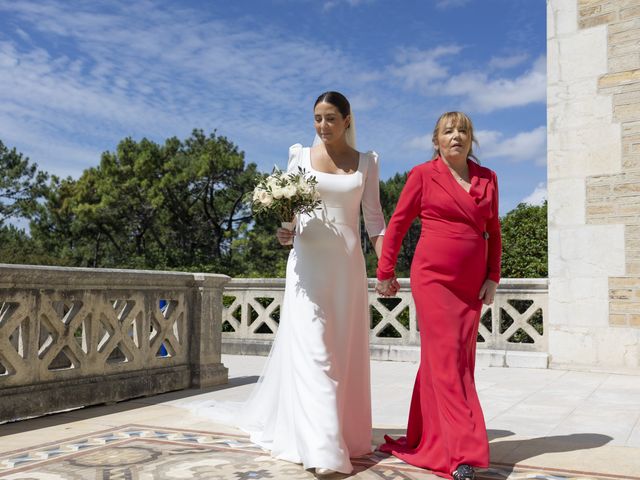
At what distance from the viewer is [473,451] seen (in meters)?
3.51

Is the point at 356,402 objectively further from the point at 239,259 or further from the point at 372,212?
the point at 239,259

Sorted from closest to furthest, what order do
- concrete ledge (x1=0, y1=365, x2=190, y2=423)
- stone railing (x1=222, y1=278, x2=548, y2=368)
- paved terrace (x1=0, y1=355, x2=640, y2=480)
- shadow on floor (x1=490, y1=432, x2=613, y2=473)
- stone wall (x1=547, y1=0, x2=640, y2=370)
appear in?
paved terrace (x1=0, y1=355, x2=640, y2=480)
shadow on floor (x1=490, y1=432, x2=613, y2=473)
concrete ledge (x1=0, y1=365, x2=190, y2=423)
stone wall (x1=547, y1=0, x2=640, y2=370)
stone railing (x1=222, y1=278, x2=548, y2=368)

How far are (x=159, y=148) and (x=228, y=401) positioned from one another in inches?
1299

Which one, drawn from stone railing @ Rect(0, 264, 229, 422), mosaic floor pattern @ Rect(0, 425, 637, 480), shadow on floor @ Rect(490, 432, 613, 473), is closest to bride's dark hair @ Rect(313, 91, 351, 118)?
mosaic floor pattern @ Rect(0, 425, 637, 480)

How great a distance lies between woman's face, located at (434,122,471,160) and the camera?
384 centimetres

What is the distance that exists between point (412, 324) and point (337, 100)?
6106 millimetres

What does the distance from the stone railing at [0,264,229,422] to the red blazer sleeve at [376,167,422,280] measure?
8.95 feet

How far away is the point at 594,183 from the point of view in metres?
8.24

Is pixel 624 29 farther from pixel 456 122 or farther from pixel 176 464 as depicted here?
pixel 176 464

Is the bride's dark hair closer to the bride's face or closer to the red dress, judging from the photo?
the bride's face

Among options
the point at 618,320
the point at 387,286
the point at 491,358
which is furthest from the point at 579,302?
the point at 387,286

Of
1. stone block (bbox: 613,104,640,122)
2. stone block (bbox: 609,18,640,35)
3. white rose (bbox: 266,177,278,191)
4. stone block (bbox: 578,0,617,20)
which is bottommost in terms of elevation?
white rose (bbox: 266,177,278,191)

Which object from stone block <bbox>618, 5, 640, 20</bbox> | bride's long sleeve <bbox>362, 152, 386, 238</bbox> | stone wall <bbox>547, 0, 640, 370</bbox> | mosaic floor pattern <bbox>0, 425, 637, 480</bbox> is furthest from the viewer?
stone block <bbox>618, 5, 640, 20</bbox>

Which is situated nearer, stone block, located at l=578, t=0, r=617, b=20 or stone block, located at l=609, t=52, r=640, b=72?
stone block, located at l=609, t=52, r=640, b=72
